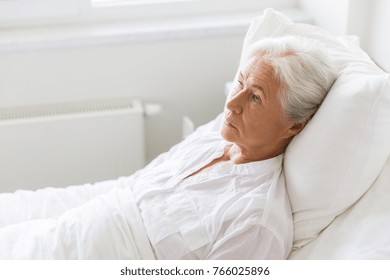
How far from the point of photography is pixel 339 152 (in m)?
1.56

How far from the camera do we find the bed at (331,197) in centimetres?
154

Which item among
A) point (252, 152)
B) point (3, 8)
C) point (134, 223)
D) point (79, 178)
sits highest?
point (3, 8)

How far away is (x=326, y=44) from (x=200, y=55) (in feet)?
2.52

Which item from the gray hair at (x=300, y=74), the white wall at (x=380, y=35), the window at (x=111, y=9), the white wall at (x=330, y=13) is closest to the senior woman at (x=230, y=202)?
the gray hair at (x=300, y=74)

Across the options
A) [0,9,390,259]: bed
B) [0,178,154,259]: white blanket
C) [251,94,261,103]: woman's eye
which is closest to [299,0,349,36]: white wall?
[0,9,390,259]: bed

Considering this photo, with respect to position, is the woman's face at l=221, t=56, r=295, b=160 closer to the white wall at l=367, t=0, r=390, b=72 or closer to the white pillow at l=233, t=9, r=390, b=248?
the white pillow at l=233, t=9, r=390, b=248

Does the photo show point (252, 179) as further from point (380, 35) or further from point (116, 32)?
point (116, 32)

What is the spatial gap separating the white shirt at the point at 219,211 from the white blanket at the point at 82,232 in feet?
0.14

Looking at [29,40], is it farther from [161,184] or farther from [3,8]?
[161,184]

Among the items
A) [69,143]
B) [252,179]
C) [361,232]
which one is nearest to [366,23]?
[252,179]

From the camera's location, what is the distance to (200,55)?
8.36 feet

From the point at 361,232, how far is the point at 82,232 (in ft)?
2.34
